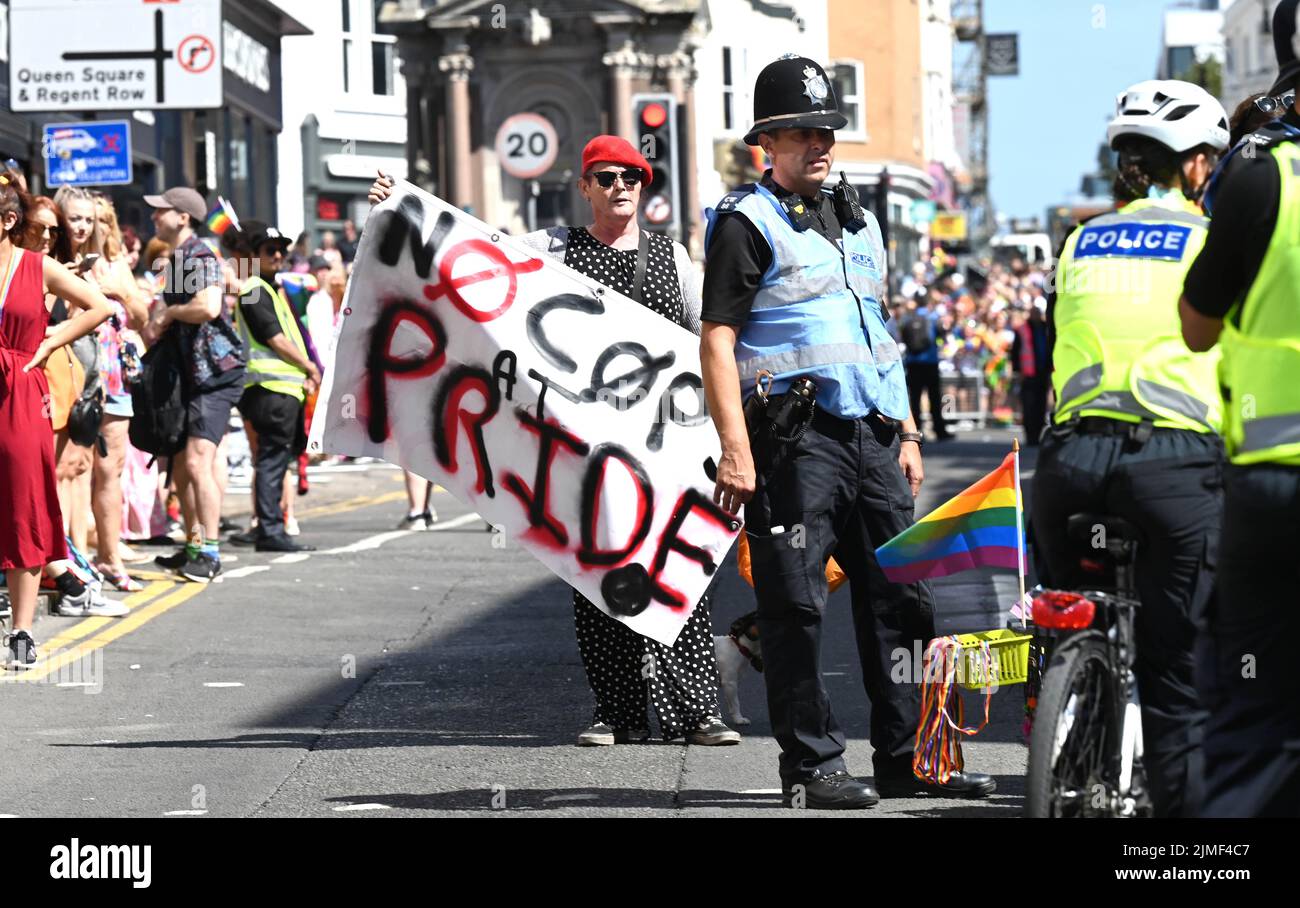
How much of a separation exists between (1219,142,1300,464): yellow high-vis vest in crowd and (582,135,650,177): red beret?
11.9 ft

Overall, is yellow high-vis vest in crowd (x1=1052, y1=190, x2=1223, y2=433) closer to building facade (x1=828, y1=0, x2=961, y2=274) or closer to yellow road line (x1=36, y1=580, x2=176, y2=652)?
yellow road line (x1=36, y1=580, x2=176, y2=652)

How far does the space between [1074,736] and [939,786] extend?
63.8 inches

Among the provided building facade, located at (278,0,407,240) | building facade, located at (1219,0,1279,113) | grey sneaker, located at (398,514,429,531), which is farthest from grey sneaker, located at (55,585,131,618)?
building facade, located at (1219,0,1279,113)

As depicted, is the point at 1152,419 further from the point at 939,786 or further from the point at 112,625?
the point at 112,625

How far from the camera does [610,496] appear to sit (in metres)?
8.23

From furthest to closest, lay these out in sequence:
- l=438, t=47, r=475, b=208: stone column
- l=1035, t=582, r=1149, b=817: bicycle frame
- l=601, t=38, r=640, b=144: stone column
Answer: l=438, t=47, r=475, b=208: stone column → l=601, t=38, r=640, b=144: stone column → l=1035, t=582, r=1149, b=817: bicycle frame

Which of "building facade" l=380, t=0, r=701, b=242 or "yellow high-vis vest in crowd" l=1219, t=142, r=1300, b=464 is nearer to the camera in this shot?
"yellow high-vis vest in crowd" l=1219, t=142, r=1300, b=464

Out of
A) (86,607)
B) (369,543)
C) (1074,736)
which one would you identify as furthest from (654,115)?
(1074,736)

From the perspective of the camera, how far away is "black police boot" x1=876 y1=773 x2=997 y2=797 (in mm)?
7055

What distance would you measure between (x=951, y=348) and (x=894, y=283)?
6.04m

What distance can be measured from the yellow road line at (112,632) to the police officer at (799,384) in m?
4.06

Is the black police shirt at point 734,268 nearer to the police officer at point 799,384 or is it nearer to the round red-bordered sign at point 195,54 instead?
the police officer at point 799,384

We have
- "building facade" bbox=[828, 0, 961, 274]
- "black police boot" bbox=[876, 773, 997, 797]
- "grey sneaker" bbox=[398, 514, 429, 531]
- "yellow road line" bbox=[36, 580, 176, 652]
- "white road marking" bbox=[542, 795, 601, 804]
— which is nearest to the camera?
"black police boot" bbox=[876, 773, 997, 797]
